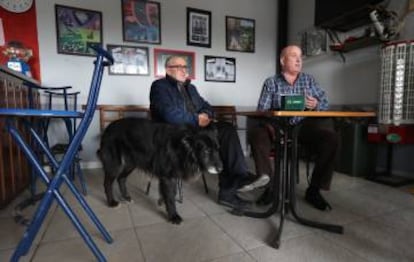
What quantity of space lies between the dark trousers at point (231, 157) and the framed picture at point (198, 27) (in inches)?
79.8

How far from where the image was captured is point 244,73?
3.67 m

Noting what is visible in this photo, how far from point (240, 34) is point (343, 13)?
139 cm

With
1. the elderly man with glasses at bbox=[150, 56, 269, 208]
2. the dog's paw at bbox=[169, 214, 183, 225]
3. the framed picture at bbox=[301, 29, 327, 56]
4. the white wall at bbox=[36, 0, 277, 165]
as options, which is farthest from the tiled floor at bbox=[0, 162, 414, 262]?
the framed picture at bbox=[301, 29, 327, 56]

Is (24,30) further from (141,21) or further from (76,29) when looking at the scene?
(141,21)

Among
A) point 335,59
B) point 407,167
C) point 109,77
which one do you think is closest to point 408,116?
point 407,167

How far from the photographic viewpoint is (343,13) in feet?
8.59

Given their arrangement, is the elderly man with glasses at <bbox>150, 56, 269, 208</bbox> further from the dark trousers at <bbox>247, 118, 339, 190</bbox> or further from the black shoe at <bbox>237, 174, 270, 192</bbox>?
the dark trousers at <bbox>247, 118, 339, 190</bbox>

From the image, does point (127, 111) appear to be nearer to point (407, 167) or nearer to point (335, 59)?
point (335, 59)

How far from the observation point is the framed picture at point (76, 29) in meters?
2.76

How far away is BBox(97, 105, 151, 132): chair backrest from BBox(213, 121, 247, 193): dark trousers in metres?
1.39

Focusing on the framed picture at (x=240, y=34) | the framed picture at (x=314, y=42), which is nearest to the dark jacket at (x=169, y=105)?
the framed picture at (x=240, y=34)

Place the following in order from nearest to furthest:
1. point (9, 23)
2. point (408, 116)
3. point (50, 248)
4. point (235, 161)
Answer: point (50, 248)
point (235, 161)
point (408, 116)
point (9, 23)

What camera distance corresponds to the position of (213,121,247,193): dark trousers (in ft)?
5.48

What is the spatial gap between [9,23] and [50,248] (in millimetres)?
2605
